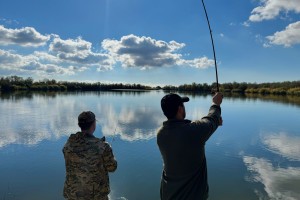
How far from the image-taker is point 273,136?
1528cm

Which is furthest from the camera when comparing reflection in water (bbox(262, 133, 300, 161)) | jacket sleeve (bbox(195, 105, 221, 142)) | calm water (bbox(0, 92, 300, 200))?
reflection in water (bbox(262, 133, 300, 161))

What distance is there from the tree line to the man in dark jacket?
62.2m

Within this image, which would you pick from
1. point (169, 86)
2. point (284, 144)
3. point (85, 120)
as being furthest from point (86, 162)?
point (169, 86)

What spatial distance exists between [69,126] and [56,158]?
22.2ft

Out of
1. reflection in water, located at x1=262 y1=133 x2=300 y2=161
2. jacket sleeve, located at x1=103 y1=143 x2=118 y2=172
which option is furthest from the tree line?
jacket sleeve, located at x1=103 y1=143 x2=118 y2=172

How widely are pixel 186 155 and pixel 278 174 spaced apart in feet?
25.2

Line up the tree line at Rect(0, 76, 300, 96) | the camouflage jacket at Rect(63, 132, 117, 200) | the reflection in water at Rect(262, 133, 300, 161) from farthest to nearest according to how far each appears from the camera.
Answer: the tree line at Rect(0, 76, 300, 96) → the reflection in water at Rect(262, 133, 300, 161) → the camouflage jacket at Rect(63, 132, 117, 200)

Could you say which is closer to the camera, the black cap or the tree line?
the black cap

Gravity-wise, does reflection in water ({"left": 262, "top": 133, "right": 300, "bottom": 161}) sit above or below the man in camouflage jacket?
below

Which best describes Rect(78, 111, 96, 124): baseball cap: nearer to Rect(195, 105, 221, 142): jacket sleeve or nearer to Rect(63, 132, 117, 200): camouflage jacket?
Rect(63, 132, 117, 200): camouflage jacket

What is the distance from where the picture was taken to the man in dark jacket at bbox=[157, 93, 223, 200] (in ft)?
7.82

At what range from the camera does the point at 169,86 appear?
4719 inches

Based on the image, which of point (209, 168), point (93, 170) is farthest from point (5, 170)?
point (93, 170)

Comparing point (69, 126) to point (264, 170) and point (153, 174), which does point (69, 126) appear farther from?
point (264, 170)
